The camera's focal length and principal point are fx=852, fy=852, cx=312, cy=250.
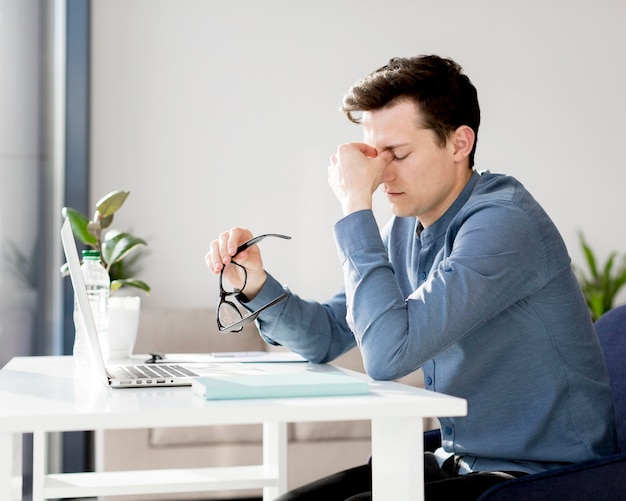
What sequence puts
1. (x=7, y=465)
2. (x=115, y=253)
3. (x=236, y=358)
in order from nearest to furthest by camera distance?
(x=7, y=465)
(x=236, y=358)
(x=115, y=253)

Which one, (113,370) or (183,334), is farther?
(183,334)

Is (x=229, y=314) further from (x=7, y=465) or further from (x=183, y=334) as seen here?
(x=183, y=334)

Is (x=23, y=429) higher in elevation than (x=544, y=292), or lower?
lower

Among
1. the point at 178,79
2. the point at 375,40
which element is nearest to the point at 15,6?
the point at 178,79

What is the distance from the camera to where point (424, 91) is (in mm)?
1542

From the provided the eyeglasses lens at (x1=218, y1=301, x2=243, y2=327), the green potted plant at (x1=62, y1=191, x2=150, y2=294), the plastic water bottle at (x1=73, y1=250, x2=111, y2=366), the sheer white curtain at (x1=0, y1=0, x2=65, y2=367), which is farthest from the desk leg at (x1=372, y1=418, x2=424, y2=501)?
the sheer white curtain at (x1=0, y1=0, x2=65, y2=367)

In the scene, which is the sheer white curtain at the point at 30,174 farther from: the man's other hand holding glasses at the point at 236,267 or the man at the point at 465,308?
the man at the point at 465,308

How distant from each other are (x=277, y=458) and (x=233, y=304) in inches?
19.1

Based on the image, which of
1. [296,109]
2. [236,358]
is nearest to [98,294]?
[236,358]

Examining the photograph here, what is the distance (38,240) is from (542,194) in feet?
8.08

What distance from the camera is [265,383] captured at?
1.05m

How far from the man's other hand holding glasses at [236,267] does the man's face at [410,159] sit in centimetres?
28

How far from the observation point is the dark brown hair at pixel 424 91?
1.54m

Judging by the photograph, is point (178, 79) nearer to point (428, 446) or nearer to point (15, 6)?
point (15, 6)
